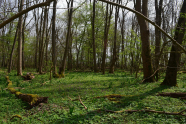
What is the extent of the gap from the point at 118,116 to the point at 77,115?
119 cm


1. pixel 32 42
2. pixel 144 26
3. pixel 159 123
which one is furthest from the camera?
pixel 32 42

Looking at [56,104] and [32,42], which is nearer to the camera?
[56,104]

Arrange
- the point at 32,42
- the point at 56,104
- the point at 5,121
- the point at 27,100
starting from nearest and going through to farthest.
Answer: the point at 5,121 → the point at 56,104 → the point at 27,100 → the point at 32,42

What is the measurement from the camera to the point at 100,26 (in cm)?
2428

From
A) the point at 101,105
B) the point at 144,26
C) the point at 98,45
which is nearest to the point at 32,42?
the point at 98,45

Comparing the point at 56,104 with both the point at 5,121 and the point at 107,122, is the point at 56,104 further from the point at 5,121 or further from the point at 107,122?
the point at 107,122

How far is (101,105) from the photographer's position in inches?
178

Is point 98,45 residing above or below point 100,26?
below

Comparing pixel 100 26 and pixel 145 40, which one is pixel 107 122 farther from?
pixel 100 26

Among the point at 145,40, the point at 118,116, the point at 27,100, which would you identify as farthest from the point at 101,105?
the point at 145,40

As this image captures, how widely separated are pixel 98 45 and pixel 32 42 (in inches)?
835

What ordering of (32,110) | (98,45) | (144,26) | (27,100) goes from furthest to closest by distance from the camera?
(98,45)
(144,26)
(27,100)
(32,110)

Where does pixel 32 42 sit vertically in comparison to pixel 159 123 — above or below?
above

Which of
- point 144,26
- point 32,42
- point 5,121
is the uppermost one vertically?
point 32,42
